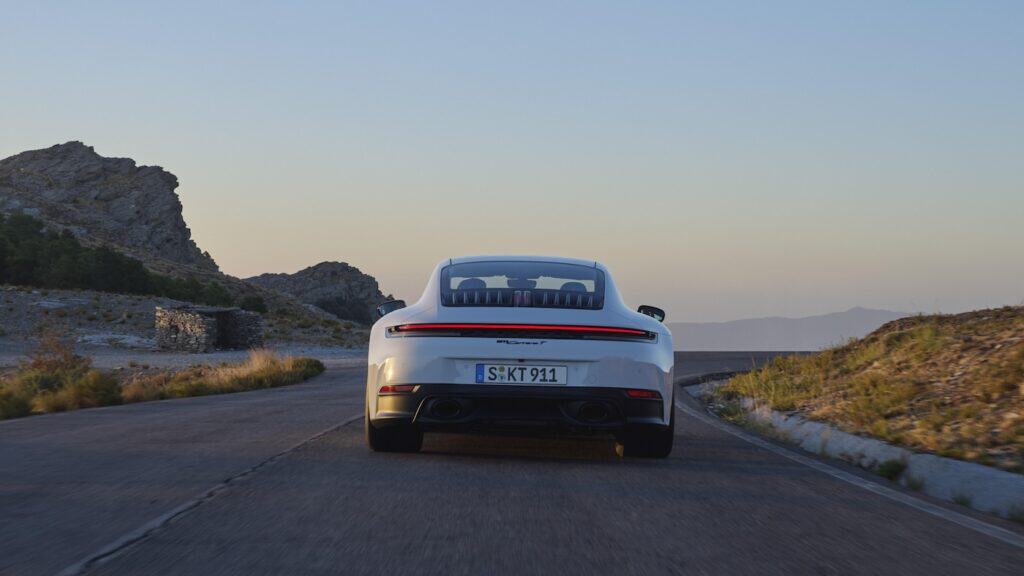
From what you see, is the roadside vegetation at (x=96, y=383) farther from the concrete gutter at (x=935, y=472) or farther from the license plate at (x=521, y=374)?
the concrete gutter at (x=935, y=472)

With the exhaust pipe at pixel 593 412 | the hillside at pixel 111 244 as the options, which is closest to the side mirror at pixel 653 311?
the exhaust pipe at pixel 593 412

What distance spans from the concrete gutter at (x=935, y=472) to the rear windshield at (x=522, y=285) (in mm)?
2755

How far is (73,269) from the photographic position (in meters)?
63.5

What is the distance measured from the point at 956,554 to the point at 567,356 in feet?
10.3

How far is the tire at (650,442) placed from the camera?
799 cm

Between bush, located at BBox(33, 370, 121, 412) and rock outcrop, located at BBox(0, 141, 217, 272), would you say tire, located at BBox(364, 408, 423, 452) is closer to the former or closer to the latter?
bush, located at BBox(33, 370, 121, 412)

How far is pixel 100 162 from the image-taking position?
127 meters

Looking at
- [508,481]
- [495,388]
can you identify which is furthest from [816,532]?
[495,388]

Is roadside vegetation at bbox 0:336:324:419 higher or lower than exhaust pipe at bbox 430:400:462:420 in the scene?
lower

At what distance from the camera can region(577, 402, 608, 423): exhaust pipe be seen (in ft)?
24.6

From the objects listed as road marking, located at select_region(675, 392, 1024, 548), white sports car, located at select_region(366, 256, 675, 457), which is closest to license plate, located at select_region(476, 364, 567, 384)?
white sports car, located at select_region(366, 256, 675, 457)

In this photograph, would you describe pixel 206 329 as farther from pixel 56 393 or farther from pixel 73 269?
pixel 56 393

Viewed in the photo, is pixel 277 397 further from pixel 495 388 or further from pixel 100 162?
pixel 100 162

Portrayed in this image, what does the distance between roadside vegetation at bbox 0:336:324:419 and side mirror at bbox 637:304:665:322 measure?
9.07 metres
